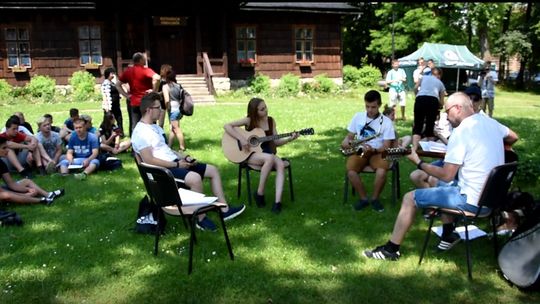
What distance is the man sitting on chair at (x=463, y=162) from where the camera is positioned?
4.07 m

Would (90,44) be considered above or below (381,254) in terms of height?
above

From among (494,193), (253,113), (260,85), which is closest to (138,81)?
(253,113)

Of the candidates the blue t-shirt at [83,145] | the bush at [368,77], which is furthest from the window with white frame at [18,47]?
the bush at [368,77]

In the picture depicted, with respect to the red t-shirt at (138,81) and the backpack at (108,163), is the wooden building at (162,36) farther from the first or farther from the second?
the backpack at (108,163)

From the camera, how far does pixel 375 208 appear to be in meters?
5.89

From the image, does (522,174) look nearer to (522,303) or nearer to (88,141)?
(522,303)

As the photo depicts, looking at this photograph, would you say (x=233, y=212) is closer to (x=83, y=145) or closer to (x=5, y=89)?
(x=83, y=145)

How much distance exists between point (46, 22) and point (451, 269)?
2068cm

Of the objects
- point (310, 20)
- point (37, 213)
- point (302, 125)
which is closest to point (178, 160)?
point (37, 213)

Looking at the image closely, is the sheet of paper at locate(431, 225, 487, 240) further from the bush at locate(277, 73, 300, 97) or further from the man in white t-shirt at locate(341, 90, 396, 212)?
the bush at locate(277, 73, 300, 97)

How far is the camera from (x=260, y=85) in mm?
22062

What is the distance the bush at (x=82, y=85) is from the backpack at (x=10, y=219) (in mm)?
14643

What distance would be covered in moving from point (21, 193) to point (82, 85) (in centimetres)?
1460

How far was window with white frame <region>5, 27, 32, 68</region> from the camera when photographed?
68.0 feet
